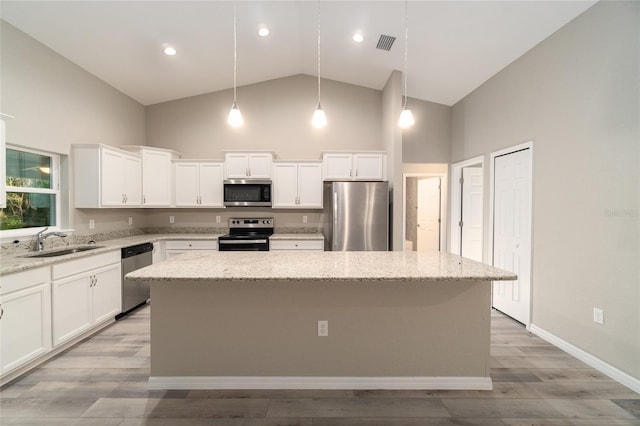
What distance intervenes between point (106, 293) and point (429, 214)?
18.7 feet

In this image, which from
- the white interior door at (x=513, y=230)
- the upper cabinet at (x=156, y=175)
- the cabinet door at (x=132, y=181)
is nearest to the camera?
the white interior door at (x=513, y=230)

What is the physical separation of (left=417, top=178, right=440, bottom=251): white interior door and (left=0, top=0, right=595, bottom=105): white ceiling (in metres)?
1.89

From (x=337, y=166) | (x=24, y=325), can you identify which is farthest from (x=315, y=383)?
(x=337, y=166)

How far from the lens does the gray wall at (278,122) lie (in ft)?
16.3

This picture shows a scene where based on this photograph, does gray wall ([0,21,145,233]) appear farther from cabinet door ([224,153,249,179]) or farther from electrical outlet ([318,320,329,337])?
electrical outlet ([318,320,329,337])

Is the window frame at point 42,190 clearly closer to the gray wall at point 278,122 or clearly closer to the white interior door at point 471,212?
the gray wall at point 278,122

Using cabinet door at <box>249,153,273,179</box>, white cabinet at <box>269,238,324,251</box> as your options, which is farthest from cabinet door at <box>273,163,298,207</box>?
white cabinet at <box>269,238,324,251</box>

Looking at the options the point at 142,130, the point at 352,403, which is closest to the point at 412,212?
the point at 352,403

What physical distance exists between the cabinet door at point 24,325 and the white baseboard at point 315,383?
1.15 m

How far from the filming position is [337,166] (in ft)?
14.8

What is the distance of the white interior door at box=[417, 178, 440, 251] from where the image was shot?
5.79 m

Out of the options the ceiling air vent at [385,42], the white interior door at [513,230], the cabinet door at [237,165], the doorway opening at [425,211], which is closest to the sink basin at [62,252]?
the cabinet door at [237,165]

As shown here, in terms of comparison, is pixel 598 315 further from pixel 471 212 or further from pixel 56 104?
pixel 56 104

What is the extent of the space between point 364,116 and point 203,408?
15.1ft
